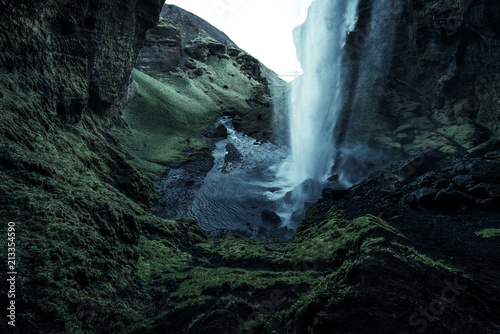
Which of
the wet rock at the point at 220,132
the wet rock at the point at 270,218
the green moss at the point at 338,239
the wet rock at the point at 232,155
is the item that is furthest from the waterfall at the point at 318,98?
the green moss at the point at 338,239

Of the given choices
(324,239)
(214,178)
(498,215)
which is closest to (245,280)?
(324,239)

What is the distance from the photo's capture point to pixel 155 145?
47844 mm

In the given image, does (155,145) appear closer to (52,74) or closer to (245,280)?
(52,74)

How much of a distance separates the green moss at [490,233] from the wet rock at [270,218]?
1798 cm

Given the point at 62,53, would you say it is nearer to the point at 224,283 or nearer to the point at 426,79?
the point at 224,283

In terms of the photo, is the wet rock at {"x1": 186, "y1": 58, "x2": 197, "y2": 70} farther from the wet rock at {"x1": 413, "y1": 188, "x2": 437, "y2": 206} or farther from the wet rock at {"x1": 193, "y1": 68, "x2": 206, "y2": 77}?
the wet rock at {"x1": 413, "y1": 188, "x2": 437, "y2": 206}

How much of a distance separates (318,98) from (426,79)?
20.5 m

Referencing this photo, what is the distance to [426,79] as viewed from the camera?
146 feet

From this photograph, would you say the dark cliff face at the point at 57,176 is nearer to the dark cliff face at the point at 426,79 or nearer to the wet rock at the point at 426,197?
the wet rock at the point at 426,197

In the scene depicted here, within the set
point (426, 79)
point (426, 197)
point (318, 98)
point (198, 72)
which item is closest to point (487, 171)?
point (426, 197)

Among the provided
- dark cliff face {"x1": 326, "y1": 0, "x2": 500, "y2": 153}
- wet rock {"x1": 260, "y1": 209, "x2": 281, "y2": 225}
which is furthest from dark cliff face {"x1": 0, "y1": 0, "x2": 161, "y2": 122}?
dark cliff face {"x1": 326, "y1": 0, "x2": 500, "y2": 153}

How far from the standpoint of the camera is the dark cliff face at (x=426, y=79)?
3189cm

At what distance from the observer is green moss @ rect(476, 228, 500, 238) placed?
13.7 metres

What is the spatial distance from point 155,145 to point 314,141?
30.8 m
